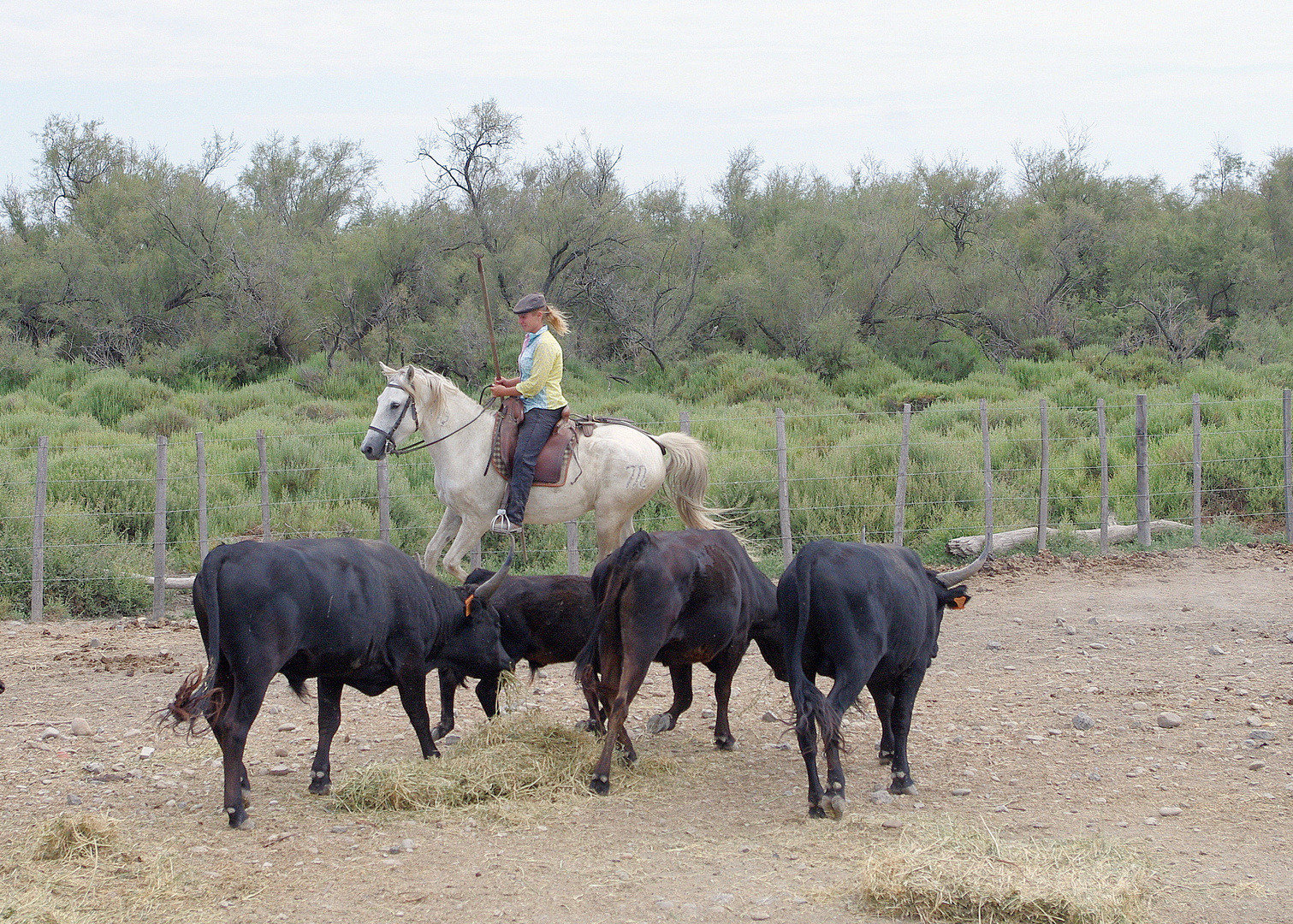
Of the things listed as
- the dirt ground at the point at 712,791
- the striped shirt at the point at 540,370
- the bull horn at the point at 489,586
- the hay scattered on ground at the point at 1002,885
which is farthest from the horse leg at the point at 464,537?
the hay scattered on ground at the point at 1002,885

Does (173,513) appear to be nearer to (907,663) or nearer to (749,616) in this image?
(749,616)

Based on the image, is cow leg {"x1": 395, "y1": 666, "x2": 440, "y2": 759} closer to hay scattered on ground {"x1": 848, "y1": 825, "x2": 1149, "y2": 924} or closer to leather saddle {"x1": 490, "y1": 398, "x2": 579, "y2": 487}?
hay scattered on ground {"x1": 848, "y1": 825, "x2": 1149, "y2": 924}

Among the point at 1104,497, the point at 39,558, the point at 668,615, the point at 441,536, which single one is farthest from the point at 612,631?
the point at 1104,497

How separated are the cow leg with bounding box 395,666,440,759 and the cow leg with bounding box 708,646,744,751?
1.57 metres

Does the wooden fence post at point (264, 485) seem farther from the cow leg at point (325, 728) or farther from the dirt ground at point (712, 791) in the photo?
the cow leg at point (325, 728)

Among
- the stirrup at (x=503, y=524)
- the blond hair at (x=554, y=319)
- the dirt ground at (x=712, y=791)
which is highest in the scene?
the blond hair at (x=554, y=319)

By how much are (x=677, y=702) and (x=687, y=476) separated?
332cm

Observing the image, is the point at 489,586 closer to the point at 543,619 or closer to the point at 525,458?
the point at 543,619

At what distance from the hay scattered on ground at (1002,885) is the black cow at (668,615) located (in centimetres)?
156

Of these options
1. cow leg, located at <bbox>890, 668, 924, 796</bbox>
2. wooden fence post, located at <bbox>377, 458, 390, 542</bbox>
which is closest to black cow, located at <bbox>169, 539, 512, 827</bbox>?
cow leg, located at <bbox>890, 668, 924, 796</bbox>

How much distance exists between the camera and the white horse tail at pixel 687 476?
9.59 metres

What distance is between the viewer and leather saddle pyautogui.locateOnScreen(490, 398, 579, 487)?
9.09 metres

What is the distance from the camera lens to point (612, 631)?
581 cm

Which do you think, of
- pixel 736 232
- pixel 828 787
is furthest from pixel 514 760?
pixel 736 232
